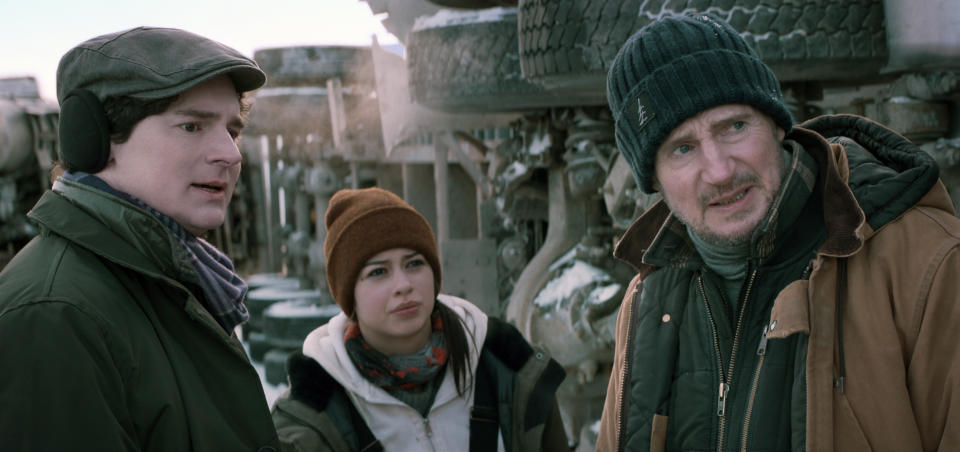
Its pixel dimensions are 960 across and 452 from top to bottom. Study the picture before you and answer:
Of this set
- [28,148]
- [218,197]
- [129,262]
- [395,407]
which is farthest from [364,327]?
[28,148]

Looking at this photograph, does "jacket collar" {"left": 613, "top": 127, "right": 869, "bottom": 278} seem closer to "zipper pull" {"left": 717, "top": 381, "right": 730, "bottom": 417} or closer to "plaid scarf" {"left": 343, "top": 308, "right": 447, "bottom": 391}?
"zipper pull" {"left": 717, "top": 381, "right": 730, "bottom": 417}

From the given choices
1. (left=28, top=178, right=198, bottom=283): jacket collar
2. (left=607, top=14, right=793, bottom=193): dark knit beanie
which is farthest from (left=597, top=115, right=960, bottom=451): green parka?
(left=28, top=178, right=198, bottom=283): jacket collar

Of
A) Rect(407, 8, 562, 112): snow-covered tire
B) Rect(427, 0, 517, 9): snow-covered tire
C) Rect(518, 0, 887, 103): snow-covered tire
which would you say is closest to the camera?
Rect(518, 0, 887, 103): snow-covered tire

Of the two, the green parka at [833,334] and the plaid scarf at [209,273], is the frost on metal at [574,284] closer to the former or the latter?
the green parka at [833,334]

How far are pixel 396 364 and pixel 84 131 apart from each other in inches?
42.1

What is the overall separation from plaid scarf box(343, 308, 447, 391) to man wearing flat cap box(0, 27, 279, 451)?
65 cm

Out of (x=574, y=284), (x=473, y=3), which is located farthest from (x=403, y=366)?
(x=473, y=3)

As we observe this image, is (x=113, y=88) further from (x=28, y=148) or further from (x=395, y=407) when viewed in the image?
(x=28, y=148)

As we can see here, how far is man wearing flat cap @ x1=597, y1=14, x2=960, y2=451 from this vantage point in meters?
1.27

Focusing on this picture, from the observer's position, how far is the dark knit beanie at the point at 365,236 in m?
2.23

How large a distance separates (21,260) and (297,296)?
826cm

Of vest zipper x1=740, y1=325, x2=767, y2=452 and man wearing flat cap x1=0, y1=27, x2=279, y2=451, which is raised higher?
man wearing flat cap x1=0, y1=27, x2=279, y2=451

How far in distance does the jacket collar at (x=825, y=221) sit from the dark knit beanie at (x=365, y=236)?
0.67 m

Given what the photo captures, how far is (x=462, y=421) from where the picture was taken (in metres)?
2.15
